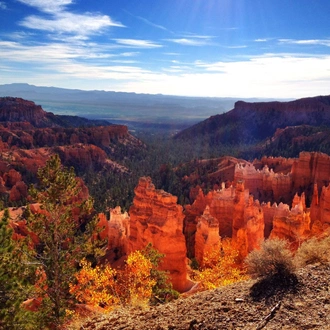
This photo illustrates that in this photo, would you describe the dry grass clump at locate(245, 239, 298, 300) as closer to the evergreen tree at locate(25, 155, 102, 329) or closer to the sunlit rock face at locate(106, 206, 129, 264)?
the evergreen tree at locate(25, 155, 102, 329)

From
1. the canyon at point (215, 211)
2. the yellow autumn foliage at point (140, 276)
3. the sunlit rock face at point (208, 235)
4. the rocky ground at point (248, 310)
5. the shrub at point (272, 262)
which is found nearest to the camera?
the rocky ground at point (248, 310)

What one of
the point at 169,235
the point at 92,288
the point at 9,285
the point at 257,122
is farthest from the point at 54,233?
the point at 257,122

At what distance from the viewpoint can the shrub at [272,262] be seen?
1018 centimetres

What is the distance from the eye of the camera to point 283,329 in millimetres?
7859

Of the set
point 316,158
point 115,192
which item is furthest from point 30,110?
point 316,158

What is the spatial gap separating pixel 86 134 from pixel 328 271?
9573cm

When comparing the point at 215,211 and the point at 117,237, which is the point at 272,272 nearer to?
the point at 117,237

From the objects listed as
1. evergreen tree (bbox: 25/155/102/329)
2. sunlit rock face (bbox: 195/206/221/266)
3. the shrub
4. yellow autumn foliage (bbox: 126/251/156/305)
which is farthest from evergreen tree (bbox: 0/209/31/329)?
sunlit rock face (bbox: 195/206/221/266)

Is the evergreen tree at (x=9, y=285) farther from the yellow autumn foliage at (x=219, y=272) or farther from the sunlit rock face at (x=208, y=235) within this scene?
the sunlit rock face at (x=208, y=235)

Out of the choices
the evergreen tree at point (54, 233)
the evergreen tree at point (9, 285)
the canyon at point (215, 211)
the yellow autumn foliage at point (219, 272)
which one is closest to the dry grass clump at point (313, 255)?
the yellow autumn foliage at point (219, 272)

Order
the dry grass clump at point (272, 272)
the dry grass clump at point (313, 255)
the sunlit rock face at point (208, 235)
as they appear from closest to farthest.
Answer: the dry grass clump at point (272, 272)
the dry grass clump at point (313, 255)
the sunlit rock face at point (208, 235)

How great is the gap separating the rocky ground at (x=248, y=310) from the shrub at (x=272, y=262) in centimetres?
32

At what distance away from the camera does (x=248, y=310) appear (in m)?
8.95

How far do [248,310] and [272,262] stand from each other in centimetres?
195
